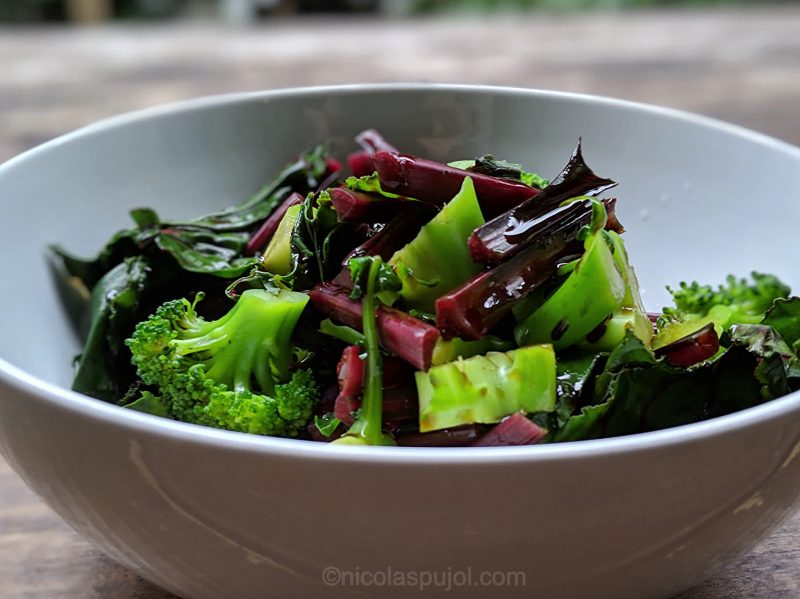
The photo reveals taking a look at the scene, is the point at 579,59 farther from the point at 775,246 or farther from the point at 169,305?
the point at 169,305

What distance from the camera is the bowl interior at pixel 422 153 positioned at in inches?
49.5

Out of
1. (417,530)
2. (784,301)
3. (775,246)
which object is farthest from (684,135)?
(417,530)

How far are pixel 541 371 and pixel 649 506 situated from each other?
0.58 feet

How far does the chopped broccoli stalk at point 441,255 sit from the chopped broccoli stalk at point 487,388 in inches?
4.0

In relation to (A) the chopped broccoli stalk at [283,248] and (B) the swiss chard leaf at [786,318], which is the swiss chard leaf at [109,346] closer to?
(A) the chopped broccoli stalk at [283,248]

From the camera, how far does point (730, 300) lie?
1.22m

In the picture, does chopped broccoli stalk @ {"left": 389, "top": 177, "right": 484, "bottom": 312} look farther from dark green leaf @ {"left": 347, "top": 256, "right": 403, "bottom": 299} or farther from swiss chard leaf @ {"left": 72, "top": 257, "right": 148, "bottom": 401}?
swiss chard leaf @ {"left": 72, "top": 257, "right": 148, "bottom": 401}

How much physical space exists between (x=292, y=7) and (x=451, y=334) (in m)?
4.59

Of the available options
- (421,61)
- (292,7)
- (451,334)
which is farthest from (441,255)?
(292,7)

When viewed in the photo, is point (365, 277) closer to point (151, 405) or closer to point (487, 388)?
point (487, 388)

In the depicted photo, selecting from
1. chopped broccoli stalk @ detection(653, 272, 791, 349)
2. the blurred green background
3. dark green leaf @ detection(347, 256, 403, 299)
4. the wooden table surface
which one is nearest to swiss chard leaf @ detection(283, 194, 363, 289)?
dark green leaf @ detection(347, 256, 403, 299)

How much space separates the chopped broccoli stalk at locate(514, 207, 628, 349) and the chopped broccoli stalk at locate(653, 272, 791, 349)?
190 millimetres

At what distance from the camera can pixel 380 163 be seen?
95 centimetres

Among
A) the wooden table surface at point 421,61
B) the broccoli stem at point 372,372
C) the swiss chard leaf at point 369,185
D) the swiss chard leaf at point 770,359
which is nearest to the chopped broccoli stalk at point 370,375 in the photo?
the broccoli stem at point 372,372
